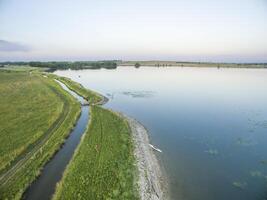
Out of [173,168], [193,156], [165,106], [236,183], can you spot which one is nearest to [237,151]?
[193,156]

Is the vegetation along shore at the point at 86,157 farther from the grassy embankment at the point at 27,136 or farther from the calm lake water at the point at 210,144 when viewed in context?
the calm lake water at the point at 210,144

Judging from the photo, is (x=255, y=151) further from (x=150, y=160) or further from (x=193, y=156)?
(x=150, y=160)

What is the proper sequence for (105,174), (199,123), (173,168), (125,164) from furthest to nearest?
1. (199,123)
2. (173,168)
3. (125,164)
4. (105,174)

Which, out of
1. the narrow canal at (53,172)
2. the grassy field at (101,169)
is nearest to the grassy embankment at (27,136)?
the narrow canal at (53,172)

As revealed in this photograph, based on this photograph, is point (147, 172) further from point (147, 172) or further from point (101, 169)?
point (101, 169)

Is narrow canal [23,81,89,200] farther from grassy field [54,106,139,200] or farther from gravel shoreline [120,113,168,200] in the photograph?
gravel shoreline [120,113,168,200]

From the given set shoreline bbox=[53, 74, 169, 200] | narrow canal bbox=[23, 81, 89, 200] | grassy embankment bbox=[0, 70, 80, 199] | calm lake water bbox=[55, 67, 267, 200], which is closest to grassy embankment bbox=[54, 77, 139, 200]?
shoreline bbox=[53, 74, 169, 200]
